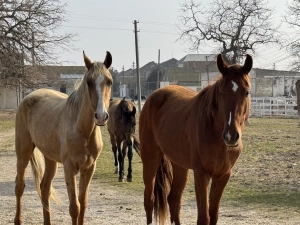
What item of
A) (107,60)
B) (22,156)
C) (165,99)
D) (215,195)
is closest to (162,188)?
(165,99)

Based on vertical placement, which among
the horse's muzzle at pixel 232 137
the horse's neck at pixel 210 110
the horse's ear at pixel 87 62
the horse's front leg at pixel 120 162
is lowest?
the horse's front leg at pixel 120 162

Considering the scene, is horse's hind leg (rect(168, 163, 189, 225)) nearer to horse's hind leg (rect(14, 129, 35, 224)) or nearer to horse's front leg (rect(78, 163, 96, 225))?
horse's front leg (rect(78, 163, 96, 225))

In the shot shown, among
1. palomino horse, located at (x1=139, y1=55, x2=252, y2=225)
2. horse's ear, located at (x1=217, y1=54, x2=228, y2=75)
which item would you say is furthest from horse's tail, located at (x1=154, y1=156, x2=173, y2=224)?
horse's ear, located at (x1=217, y1=54, x2=228, y2=75)

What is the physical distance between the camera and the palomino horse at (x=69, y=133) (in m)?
5.05

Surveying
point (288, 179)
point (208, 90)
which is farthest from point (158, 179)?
point (288, 179)

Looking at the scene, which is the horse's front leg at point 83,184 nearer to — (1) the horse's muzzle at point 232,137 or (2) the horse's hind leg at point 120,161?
(1) the horse's muzzle at point 232,137

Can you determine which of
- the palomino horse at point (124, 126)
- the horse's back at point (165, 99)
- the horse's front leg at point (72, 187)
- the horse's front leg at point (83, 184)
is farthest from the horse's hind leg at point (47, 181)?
the palomino horse at point (124, 126)

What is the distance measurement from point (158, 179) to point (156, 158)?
27 centimetres

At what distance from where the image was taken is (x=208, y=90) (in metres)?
4.64

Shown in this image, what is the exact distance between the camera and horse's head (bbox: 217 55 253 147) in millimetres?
3866

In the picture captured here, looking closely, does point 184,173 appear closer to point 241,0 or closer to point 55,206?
point 55,206

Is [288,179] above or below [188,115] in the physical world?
below

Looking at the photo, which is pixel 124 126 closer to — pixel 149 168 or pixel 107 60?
pixel 149 168

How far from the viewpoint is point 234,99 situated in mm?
3973
